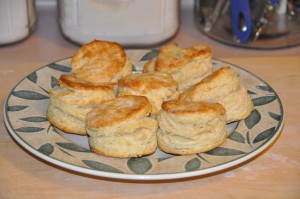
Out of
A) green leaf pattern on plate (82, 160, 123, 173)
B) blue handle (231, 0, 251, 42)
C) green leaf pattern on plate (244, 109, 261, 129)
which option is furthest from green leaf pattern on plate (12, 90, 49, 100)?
blue handle (231, 0, 251, 42)

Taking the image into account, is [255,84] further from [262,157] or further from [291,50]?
[291,50]

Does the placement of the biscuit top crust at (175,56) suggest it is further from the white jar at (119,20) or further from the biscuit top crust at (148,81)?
the white jar at (119,20)

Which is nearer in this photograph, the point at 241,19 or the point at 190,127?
the point at 190,127

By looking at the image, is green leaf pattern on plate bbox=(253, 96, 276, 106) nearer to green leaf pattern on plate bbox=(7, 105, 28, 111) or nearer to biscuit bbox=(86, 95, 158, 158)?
biscuit bbox=(86, 95, 158, 158)

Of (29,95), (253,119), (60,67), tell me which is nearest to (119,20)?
(60,67)

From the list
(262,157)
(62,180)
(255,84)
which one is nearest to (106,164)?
(62,180)

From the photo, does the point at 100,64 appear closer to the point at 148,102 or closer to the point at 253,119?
the point at 148,102

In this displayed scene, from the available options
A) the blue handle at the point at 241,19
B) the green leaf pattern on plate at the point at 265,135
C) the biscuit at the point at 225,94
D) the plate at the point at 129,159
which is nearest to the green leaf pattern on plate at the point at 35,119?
the plate at the point at 129,159

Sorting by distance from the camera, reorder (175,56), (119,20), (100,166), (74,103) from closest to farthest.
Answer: (100,166), (74,103), (175,56), (119,20)
